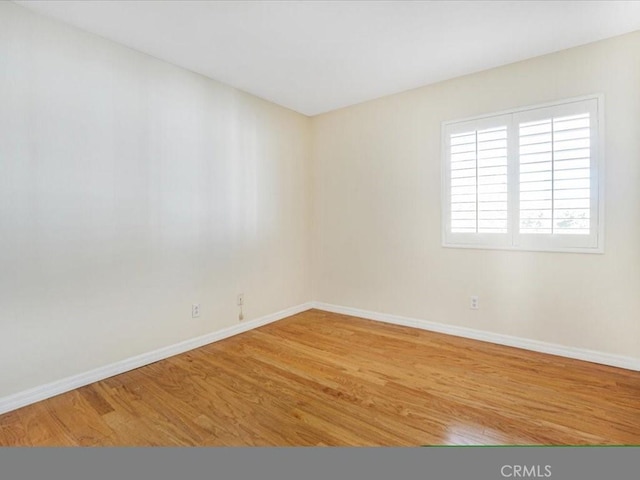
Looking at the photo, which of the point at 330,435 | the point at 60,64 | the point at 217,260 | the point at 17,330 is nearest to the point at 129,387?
the point at 17,330

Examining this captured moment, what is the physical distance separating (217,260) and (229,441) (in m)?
1.78

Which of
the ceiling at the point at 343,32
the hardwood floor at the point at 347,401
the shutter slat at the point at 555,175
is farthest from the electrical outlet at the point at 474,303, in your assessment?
the ceiling at the point at 343,32

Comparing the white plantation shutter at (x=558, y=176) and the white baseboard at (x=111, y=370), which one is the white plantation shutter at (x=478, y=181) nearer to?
the white plantation shutter at (x=558, y=176)

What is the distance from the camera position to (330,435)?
1.65m

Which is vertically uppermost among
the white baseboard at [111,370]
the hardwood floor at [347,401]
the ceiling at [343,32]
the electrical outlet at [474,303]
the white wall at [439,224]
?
the ceiling at [343,32]

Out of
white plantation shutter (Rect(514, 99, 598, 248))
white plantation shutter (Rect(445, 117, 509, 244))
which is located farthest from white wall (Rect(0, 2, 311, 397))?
white plantation shutter (Rect(514, 99, 598, 248))

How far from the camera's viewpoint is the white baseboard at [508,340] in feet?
8.00

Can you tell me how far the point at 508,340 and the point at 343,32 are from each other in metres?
2.93

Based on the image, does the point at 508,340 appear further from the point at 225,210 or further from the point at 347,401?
the point at 225,210

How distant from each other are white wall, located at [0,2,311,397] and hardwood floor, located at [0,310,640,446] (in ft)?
1.36

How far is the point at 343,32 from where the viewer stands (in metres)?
2.31

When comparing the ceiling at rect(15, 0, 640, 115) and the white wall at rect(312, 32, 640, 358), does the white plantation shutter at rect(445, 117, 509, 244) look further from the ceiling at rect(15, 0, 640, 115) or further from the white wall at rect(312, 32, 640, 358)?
the ceiling at rect(15, 0, 640, 115)

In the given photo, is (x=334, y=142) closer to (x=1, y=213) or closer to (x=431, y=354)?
A: (x=431, y=354)

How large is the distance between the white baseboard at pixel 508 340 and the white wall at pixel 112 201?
137cm
